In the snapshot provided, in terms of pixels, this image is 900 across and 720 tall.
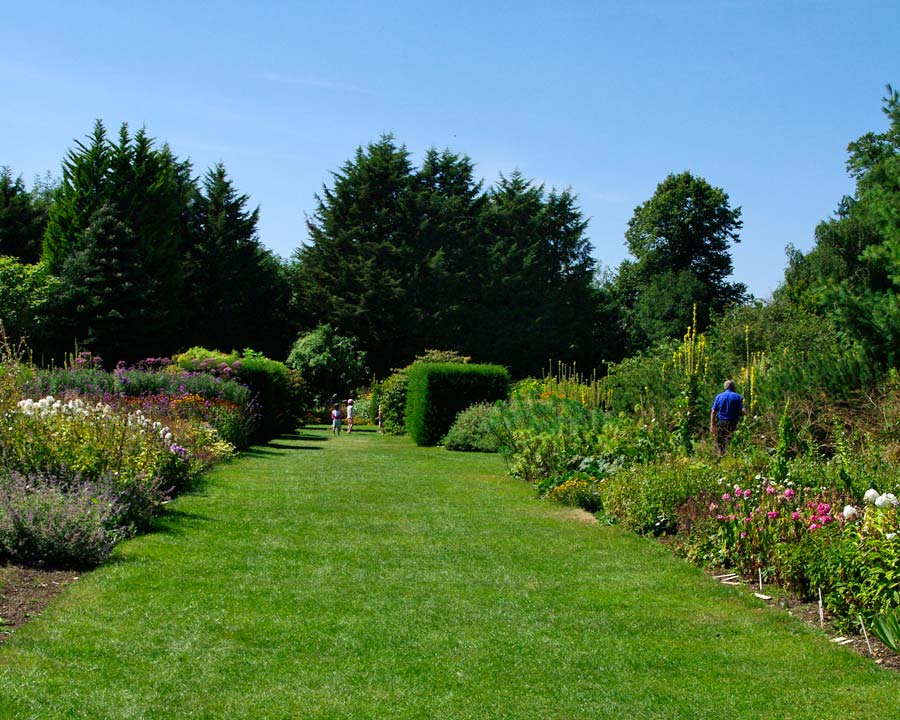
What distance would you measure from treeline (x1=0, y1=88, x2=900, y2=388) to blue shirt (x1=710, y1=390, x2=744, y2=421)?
17308mm

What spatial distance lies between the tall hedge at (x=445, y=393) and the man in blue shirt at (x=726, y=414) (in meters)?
10.3

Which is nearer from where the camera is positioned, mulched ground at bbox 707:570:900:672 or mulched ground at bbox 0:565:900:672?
mulched ground at bbox 707:570:900:672

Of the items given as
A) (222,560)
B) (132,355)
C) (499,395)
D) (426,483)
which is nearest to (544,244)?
(132,355)

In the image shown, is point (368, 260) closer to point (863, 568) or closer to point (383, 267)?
point (383, 267)

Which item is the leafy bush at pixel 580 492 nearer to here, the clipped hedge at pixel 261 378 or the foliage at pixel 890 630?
the foliage at pixel 890 630

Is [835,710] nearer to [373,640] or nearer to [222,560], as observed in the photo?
[373,640]

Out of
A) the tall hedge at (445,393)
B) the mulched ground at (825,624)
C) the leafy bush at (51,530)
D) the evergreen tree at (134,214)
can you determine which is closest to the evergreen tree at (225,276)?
the evergreen tree at (134,214)

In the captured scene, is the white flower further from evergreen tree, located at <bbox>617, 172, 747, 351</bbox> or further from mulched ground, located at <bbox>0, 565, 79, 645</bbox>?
evergreen tree, located at <bbox>617, 172, 747, 351</bbox>

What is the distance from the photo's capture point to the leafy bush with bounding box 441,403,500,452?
69.4ft

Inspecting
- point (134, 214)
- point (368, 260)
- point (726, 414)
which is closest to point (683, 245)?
point (368, 260)

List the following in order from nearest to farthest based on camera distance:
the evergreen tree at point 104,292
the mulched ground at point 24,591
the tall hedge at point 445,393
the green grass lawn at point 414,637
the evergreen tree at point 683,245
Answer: the green grass lawn at point 414,637 → the mulched ground at point 24,591 → the tall hedge at point 445,393 → the evergreen tree at point 104,292 → the evergreen tree at point 683,245

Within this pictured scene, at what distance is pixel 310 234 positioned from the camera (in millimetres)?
44438

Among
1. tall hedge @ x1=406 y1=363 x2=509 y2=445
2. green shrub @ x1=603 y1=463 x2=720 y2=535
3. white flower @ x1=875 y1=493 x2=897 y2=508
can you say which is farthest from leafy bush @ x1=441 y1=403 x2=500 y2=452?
white flower @ x1=875 y1=493 x2=897 y2=508

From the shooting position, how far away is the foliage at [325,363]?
121 feet
